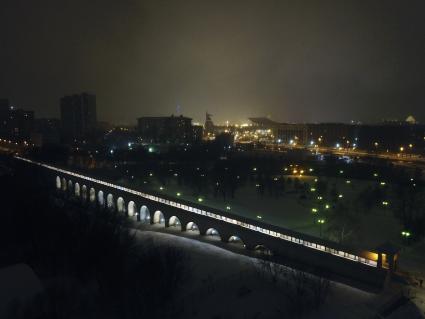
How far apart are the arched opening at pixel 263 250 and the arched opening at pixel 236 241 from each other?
737 millimetres

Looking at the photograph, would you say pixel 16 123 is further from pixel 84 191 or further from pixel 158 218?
pixel 158 218

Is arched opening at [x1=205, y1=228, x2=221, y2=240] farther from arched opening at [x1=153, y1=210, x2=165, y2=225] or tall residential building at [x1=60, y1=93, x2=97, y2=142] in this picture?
tall residential building at [x1=60, y1=93, x2=97, y2=142]

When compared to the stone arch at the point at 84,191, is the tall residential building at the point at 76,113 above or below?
above

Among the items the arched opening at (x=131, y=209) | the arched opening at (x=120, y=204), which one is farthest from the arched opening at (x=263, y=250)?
the arched opening at (x=120, y=204)

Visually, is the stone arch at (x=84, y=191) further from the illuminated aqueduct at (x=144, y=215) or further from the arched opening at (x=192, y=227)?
the arched opening at (x=192, y=227)

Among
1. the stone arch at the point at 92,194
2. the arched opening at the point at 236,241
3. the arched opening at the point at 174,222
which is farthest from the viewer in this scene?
the stone arch at the point at 92,194

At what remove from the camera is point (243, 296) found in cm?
938

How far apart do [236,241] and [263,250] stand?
1.46m

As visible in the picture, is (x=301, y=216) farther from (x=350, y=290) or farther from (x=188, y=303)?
(x=188, y=303)

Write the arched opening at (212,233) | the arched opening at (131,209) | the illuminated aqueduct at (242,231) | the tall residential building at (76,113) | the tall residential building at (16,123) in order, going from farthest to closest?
the tall residential building at (76,113) < the tall residential building at (16,123) < the arched opening at (131,209) < the arched opening at (212,233) < the illuminated aqueduct at (242,231)

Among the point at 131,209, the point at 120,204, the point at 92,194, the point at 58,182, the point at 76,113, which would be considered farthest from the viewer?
the point at 76,113

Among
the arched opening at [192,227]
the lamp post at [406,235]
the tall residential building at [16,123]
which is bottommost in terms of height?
the arched opening at [192,227]

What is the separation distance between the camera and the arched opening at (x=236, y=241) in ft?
42.6

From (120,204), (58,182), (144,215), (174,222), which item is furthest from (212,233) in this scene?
(58,182)
